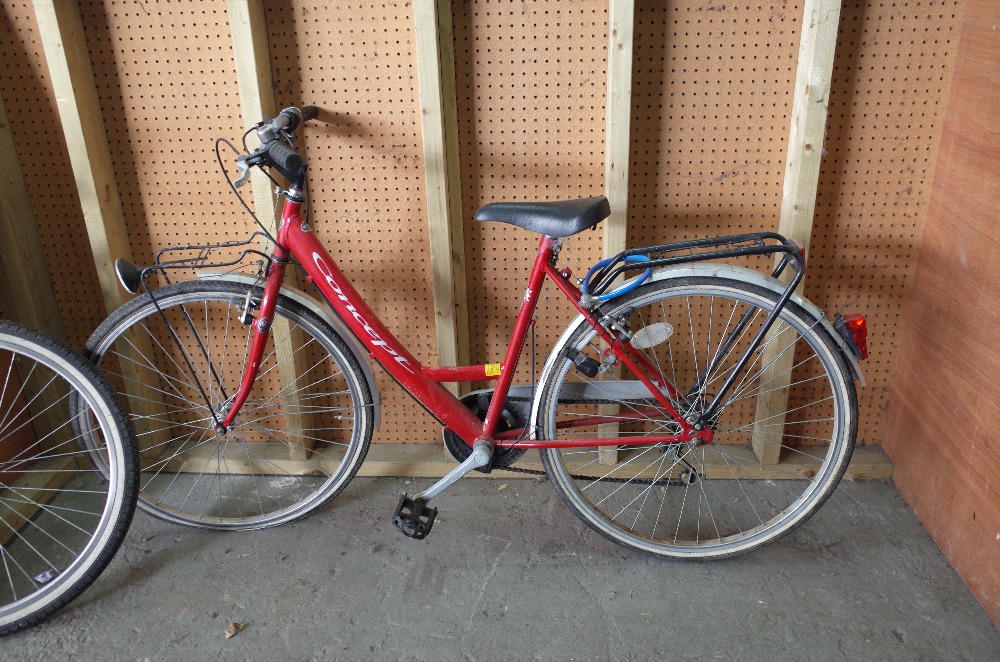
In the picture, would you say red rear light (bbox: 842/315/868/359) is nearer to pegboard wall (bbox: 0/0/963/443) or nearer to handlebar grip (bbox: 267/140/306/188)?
pegboard wall (bbox: 0/0/963/443)

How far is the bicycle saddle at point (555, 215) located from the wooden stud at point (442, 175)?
288 millimetres

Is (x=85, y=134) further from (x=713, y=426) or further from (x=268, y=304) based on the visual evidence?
(x=713, y=426)

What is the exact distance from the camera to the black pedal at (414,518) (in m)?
1.93

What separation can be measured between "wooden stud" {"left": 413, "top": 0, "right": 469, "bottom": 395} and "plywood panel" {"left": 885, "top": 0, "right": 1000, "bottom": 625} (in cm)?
133

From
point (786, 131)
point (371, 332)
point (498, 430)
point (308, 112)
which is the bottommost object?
point (498, 430)

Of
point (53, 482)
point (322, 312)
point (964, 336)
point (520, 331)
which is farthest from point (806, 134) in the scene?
point (53, 482)

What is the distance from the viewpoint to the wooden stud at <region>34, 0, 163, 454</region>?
1898 millimetres

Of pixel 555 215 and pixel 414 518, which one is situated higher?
pixel 555 215

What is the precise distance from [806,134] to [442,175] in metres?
0.98

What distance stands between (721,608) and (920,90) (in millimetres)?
1470

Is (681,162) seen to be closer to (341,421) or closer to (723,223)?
(723,223)

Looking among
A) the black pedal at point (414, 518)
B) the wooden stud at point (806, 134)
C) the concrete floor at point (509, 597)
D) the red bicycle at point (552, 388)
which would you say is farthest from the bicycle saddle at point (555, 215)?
the concrete floor at point (509, 597)

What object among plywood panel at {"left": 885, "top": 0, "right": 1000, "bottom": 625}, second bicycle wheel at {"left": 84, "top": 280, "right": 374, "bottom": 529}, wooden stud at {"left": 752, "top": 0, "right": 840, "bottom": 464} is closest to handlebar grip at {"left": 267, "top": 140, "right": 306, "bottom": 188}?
second bicycle wheel at {"left": 84, "top": 280, "right": 374, "bottom": 529}

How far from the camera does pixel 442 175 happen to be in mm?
1993
